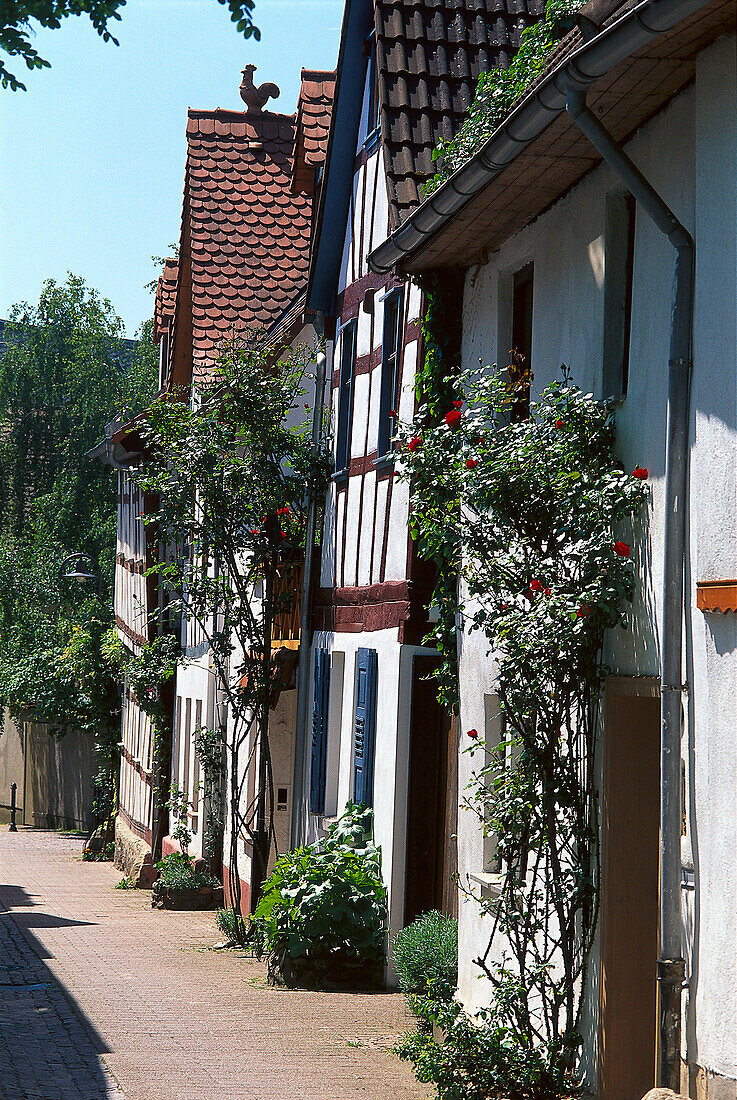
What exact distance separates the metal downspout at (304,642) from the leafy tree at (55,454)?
75.8 feet

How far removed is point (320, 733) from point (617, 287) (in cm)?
728

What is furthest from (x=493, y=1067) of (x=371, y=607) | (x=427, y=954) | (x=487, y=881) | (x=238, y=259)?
(x=238, y=259)

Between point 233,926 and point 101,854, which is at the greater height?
point 233,926

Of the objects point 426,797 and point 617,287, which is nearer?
point 617,287

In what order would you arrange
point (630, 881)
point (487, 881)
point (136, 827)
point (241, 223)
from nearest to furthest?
point (630, 881) < point (487, 881) < point (241, 223) < point (136, 827)

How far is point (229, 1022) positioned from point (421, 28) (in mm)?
8223

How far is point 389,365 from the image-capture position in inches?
480

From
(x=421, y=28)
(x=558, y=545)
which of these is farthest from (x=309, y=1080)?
(x=421, y=28)

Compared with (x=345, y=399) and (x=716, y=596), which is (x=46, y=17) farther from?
(x=345, y=399)

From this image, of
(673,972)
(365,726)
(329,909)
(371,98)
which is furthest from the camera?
(371,98)

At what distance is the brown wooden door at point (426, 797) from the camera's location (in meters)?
11.2

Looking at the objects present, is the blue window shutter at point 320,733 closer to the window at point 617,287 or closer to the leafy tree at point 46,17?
the window at point 617,287

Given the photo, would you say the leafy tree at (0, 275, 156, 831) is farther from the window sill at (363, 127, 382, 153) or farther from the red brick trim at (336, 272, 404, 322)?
the window sill at (363, 127, 382, 153)

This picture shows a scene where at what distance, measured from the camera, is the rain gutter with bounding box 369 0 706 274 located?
5.41 metres
